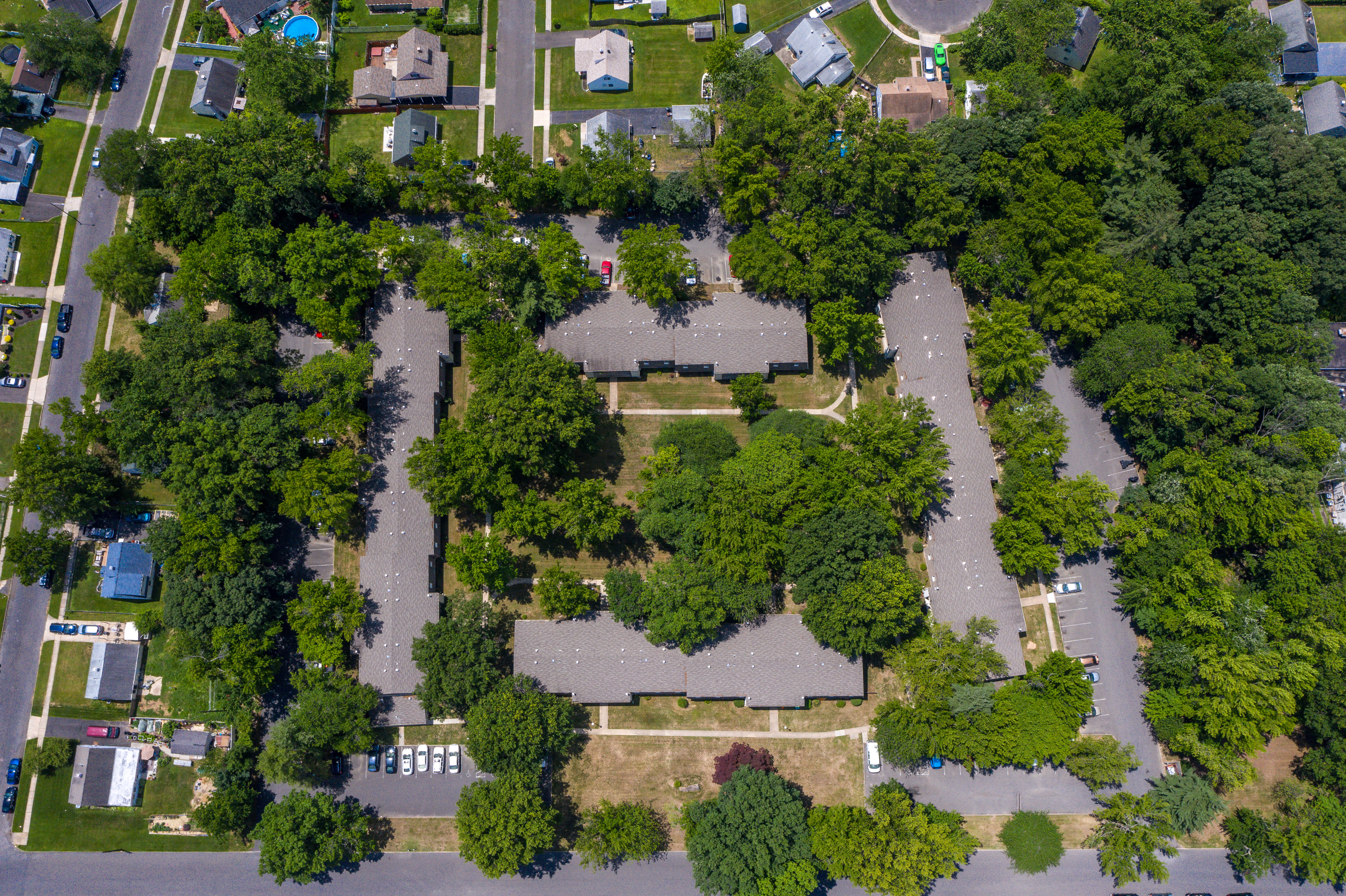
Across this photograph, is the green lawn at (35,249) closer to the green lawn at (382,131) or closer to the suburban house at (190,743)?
the green lawn at (382,131)

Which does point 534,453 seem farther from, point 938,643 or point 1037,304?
point 1037,304

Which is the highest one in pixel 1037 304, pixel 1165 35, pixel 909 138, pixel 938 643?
pixel 1165 35

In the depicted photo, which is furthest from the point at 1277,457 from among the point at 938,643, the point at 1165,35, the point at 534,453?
the point at 534,453

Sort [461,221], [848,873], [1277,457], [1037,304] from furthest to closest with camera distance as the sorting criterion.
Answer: [461,221], [1037,304], [1277,457], [848,873]

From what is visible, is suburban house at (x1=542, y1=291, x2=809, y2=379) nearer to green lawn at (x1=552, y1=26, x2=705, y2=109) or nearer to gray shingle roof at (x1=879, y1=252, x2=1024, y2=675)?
gray shingle roof at (x1=879, y1=252, x2=1024, y2=675)

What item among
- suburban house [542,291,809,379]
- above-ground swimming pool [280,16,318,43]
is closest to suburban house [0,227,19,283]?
above-ground swimming pool [280,16,318,43]

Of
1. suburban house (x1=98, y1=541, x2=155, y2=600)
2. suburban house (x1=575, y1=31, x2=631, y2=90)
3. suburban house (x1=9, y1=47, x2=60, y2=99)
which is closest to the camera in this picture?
→ suburban house (x1=98, y1=541, x2=155, y2=600)
